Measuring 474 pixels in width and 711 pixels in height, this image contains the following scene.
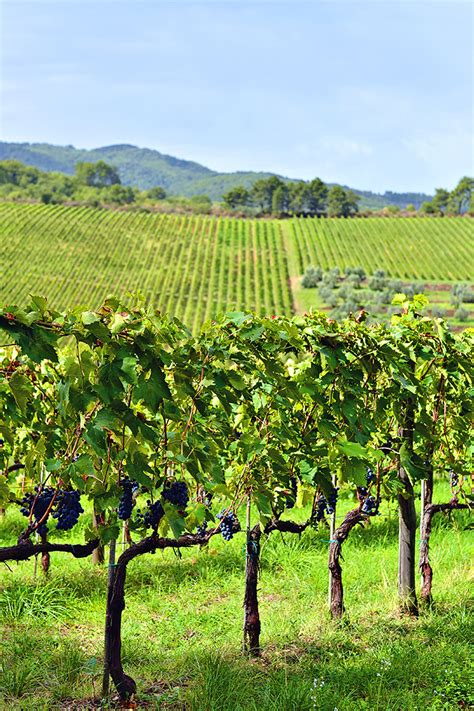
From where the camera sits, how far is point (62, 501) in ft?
13.2

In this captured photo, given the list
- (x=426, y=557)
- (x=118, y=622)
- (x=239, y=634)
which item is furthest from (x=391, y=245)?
(x=118, y=622)

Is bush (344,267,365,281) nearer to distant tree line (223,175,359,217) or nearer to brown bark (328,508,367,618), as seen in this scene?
distant tree line (223,175,359,217)

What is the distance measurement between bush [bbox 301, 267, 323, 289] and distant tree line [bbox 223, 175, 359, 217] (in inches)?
1521

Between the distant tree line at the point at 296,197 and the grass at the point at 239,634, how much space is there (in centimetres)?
8823

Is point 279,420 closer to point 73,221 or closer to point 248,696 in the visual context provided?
point 248,696

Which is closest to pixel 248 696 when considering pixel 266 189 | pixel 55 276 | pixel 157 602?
pixel 157 602

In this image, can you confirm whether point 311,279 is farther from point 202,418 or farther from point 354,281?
point 202,418

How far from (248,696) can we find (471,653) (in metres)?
1.51

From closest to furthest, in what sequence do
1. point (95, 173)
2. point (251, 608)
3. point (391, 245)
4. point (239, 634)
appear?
point (251, 608), point (239, 634), point (391, 245), point (95, 173)

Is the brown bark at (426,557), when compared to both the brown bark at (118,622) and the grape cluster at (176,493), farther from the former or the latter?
the grape cluster at (176,493)

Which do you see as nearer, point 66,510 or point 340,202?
point 66,510

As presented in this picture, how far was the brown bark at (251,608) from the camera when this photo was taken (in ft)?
14.9

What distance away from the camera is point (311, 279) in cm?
5441

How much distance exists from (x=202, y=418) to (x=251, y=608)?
1.52 meters
